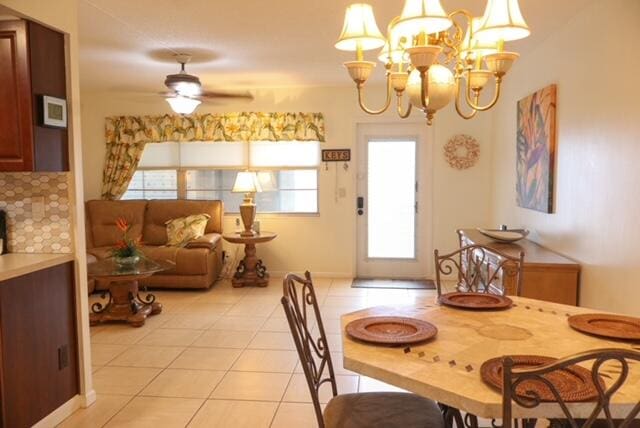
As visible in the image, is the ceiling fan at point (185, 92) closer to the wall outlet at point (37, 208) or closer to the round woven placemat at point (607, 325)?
the wall outlet at point (37, 208)

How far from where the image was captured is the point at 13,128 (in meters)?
2.51

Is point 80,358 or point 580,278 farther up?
point 580,278

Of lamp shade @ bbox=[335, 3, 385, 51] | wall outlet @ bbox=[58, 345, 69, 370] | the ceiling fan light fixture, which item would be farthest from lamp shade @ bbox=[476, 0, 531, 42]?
the ceiling fan light fixture

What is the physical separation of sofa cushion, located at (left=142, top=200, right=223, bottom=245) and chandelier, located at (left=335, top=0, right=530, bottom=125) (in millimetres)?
4115

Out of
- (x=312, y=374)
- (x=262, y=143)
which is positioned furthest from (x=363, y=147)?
(x=312, y=374)

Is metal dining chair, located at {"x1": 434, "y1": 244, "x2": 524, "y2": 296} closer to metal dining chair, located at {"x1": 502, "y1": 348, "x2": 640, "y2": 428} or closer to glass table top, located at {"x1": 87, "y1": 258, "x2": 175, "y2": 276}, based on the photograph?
metal dining chair, located at {"x1": 502, "y1": 348, "x2": 640, "y2": 428}

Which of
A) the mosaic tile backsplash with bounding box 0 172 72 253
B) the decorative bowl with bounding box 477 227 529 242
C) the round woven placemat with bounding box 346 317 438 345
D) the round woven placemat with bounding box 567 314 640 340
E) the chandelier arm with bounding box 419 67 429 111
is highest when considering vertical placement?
the chandelier arm with bounding box 419 67 429 111

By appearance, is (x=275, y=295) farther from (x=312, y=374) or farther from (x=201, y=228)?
(x=312, y=374)

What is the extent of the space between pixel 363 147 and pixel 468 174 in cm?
133

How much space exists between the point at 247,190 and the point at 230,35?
2.21 m

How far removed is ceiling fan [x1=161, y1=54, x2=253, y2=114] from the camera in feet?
14.1

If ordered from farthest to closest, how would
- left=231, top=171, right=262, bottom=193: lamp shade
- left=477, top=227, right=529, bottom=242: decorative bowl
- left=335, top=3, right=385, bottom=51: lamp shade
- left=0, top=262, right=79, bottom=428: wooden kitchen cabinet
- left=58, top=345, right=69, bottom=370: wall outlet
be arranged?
left=231, top=171, right=262, bottom=193: lamp shade
left=477, top=227, right=529, bottom=242: decorative bowl
left=58, top=345, right=69, bottom=370: wall outlet
left=0, top=262, right=79, bottom=428: wooden kitchen cabinet
left=335, top=3, right=385, bottom=51: lamp shade

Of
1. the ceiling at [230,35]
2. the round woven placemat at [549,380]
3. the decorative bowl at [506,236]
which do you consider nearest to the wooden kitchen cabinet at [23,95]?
the ceiling at [230,35]

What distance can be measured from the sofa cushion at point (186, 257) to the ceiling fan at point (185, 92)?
169cm
